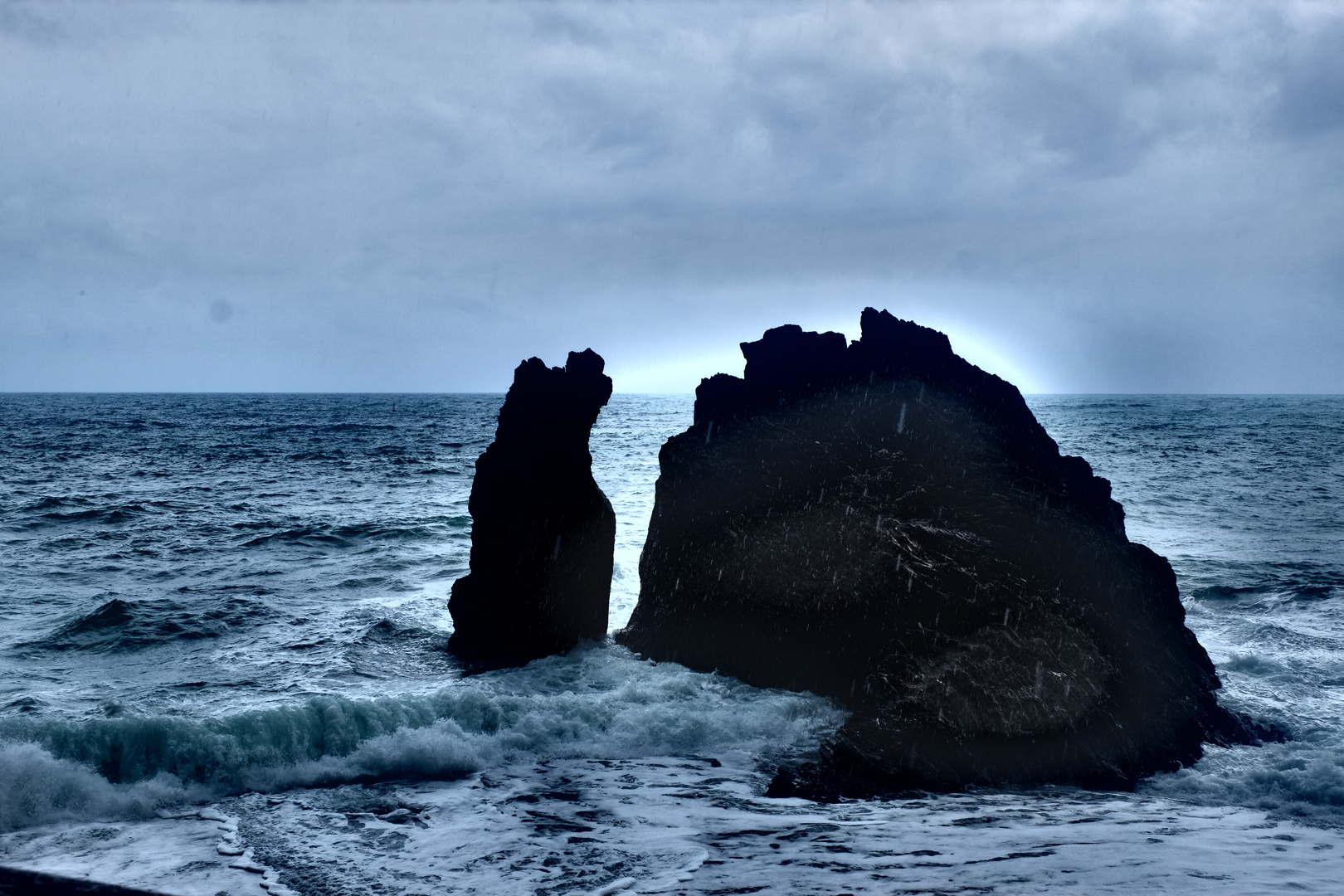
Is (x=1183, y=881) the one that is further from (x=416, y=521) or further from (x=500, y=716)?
(x=416, y=521)

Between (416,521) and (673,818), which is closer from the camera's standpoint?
(673,818)

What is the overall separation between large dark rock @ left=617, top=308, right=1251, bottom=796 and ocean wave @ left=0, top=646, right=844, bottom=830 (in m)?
1.33

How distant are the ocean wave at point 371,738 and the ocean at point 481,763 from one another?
35mm

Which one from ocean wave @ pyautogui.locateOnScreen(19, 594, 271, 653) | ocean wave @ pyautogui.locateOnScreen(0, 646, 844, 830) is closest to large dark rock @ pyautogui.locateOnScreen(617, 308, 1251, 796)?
ocean wave @ pyautogui.locateOnScreen(0, 646, 844, 830)

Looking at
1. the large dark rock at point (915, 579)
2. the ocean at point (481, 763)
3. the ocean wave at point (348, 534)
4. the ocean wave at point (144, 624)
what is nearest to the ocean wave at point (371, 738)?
the ocean at point (481, 763)

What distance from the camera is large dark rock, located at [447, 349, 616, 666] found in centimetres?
1441

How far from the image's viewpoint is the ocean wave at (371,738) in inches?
365

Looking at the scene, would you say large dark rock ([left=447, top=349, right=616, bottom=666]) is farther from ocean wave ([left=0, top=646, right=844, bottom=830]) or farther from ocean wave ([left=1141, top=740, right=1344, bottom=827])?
ocean wave ([left=1141, top=740, right=1344, bottom=827])

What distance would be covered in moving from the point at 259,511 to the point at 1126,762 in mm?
28145

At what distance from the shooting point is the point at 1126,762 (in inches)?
398

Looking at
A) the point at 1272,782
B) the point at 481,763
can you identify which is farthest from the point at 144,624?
the point at 1272,782

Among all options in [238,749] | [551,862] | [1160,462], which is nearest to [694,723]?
[551,862]

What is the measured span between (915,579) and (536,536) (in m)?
6.51

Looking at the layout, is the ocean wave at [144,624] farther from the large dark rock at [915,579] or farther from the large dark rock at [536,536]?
the large dark rock at [915,579]
